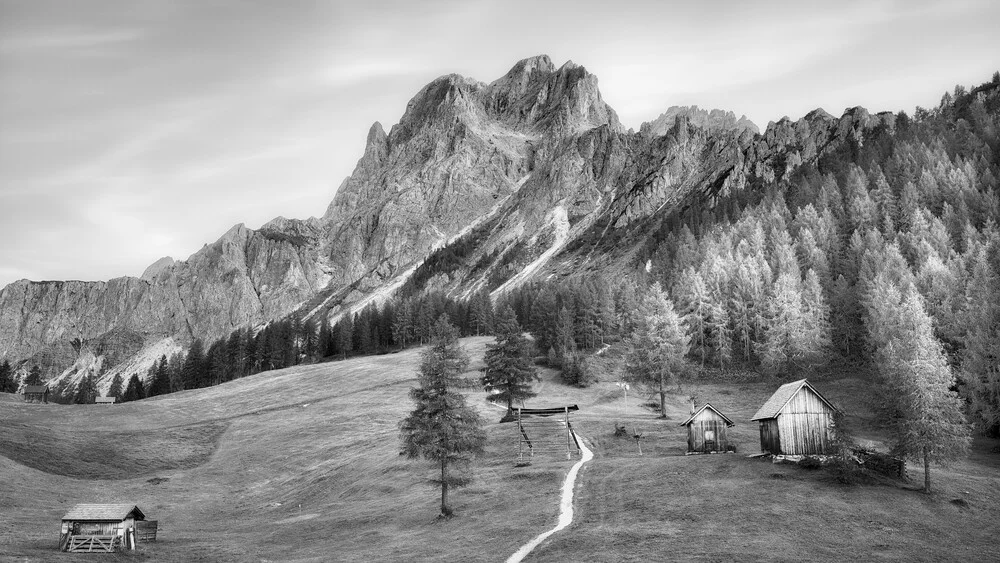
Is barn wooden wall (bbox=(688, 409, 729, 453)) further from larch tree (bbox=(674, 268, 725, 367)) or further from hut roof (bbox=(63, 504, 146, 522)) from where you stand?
larch tree (bbox=(674, 268, 725, 367))

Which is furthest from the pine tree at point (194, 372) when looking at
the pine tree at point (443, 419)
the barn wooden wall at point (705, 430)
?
the barn wooden wall at point (705, 430)

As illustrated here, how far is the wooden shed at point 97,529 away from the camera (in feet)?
135

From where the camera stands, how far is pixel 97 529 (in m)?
42.2

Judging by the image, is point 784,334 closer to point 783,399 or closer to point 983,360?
point 983,360

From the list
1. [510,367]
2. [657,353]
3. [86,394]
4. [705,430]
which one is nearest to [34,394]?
[86,394]

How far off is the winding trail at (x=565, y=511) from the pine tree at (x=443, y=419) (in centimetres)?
733

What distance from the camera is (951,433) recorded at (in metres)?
46.1

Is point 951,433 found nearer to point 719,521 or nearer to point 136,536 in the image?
point 719,521

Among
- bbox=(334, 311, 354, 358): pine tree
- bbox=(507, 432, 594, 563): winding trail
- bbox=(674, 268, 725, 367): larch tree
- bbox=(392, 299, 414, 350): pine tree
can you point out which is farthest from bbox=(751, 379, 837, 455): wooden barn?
bbox=(334, 311, 354, 358): pine tree

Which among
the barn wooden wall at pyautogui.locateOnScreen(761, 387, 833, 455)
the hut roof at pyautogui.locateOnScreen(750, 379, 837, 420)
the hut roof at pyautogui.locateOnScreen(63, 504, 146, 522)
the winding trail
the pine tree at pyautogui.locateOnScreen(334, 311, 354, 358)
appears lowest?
the winding trail

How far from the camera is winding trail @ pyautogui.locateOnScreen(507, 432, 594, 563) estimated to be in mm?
34250

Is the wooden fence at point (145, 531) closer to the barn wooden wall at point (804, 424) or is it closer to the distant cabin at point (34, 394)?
the barn wooden wall at point (804, 424)

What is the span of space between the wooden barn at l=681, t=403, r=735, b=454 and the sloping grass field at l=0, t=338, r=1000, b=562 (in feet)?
8.37

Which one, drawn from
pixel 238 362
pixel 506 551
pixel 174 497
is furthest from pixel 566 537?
pixel 238 362
